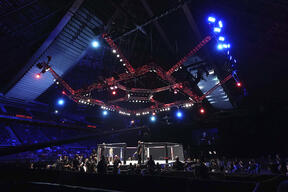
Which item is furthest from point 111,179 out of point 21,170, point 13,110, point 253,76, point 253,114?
point 253,114

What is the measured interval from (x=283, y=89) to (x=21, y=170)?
2062 cm

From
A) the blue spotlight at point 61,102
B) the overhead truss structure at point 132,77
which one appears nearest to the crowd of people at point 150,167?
the overhead truss structure at point 132,77

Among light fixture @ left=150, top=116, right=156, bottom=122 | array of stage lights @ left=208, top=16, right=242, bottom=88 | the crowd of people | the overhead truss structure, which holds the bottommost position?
the crowd of people

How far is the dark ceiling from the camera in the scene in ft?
28.1

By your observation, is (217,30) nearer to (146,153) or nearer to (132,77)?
(132,77)

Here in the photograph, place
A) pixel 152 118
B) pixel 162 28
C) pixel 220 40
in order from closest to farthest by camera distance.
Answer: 1. pixel 220 40
2. pixel 162 28
3. pixel 152 118

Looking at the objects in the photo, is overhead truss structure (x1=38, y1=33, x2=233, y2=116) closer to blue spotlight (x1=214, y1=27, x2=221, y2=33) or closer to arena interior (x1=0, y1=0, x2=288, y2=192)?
arena interior (x1=0, y1=0, x2=288, y2=192)

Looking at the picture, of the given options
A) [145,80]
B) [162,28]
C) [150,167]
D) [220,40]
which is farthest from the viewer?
[145,80]

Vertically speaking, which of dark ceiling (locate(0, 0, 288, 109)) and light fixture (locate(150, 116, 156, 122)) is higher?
dark ceiling (locate(0, 0, 288, 109))

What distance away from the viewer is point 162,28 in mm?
10680

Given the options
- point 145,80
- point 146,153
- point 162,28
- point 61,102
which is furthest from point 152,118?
point 162,28

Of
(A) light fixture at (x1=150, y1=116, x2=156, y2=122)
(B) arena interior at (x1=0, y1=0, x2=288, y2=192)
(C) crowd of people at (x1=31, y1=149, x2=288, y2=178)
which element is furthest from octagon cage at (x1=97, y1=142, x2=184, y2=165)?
(A) light fixture at (x1=150, y1=116, x2=156, y2=122)

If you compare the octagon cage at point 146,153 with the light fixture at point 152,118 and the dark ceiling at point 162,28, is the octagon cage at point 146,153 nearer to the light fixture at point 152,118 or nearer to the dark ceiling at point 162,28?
the dark ceiling at point 162,28

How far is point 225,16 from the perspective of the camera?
9.05 metres
